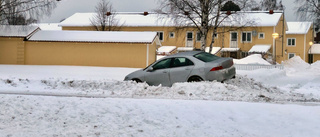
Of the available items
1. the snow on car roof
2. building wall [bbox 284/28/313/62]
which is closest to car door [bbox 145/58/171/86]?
the snow on car roof

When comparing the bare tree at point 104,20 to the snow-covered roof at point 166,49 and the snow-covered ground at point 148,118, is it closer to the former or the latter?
the snow-covered roof at point 166,49

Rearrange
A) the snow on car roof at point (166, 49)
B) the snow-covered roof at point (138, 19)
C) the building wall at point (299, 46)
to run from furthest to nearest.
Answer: the building wall at point (299, 46), the snow-covered roof at point (138, 19), the snow on car roof at point (166, 49)

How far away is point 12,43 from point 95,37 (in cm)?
690

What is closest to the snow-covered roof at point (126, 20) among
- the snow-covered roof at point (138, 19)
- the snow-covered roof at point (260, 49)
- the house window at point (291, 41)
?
the snow-covered roof at point (138, 19)

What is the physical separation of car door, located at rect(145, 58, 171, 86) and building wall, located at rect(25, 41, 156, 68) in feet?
52.6

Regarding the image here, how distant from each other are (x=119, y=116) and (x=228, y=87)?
5333 millimetres

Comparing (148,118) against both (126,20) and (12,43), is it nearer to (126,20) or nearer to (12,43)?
(12,43)

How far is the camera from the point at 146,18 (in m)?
49.5

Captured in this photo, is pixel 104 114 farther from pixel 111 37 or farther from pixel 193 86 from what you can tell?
pixel 111 37

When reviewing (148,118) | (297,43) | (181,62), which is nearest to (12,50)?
(181,62)

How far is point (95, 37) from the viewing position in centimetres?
3095

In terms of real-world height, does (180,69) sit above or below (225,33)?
below

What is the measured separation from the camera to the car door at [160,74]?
530 inches

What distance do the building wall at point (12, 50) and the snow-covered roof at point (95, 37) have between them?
112cm
